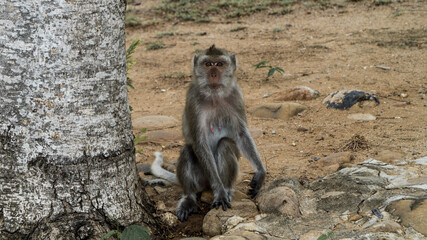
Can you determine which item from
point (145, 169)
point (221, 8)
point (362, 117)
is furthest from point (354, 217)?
point (221, 8)

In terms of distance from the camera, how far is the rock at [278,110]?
6.41 meters

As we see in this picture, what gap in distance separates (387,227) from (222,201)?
1415mm

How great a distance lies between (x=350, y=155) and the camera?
4707 millimetres

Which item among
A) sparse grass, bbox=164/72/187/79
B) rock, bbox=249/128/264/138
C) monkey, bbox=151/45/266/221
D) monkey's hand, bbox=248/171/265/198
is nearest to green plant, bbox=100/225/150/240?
monkey, bbox=151/45/266/221

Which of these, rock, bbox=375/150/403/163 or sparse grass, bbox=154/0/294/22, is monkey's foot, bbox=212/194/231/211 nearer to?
rock, bbox=375/150/403/163

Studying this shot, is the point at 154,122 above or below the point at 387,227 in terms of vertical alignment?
below

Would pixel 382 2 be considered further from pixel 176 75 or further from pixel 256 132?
pixel 256 132

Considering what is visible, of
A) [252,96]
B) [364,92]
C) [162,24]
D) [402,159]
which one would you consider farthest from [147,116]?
[162,24]

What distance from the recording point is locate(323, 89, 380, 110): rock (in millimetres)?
6305

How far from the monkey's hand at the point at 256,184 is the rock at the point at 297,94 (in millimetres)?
2784

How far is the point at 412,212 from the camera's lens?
3020 millimetres

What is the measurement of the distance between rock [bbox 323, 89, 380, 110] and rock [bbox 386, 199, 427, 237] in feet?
10.7

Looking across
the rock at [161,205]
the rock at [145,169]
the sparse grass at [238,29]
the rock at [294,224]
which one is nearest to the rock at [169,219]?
the rock at [161,205]

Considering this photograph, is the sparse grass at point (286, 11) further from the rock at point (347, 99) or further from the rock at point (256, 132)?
the rock at point (256, 132)
